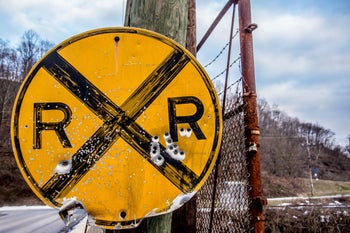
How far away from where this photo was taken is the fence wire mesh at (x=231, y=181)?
161cm

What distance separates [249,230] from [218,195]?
444 mm

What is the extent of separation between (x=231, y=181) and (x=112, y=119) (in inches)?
41.0

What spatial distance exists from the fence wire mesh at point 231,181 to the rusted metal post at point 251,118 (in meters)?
0.05

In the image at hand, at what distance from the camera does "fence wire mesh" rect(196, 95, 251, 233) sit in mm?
1614

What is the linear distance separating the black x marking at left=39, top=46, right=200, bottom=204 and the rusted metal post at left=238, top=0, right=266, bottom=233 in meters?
0.65

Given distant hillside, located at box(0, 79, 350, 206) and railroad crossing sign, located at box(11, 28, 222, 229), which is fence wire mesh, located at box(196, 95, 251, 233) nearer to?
railroad crossing sign, located at box(11, 28, 222, 229)

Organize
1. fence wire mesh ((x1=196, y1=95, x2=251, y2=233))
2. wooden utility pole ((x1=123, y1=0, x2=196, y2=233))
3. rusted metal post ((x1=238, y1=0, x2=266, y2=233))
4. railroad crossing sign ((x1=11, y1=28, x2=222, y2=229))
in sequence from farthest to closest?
fence wire mesh ((x1=196, y1=95, x2=251, y2=233)) < rusted metal post ((x1=238, y1=0, x2=266, y2=233)) < wooden utility pole ((x1=123, y1=0, x2=196, y2=233)) < railroad crossing sign ((x1=11, y1=28, x2=222, y2=229))

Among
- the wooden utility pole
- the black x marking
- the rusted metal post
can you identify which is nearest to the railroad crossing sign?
the black x marking

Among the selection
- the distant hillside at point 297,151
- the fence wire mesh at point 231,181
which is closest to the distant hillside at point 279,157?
the distant hillside at point 297,151

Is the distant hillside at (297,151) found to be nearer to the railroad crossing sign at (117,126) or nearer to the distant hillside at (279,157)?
the distant hillside at (279,157)

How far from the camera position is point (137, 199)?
3.24 ft

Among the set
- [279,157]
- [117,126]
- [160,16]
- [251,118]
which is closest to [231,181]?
[251,118]

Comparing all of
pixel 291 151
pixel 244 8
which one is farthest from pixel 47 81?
pixel 291 151

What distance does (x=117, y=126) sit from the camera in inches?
40.7
